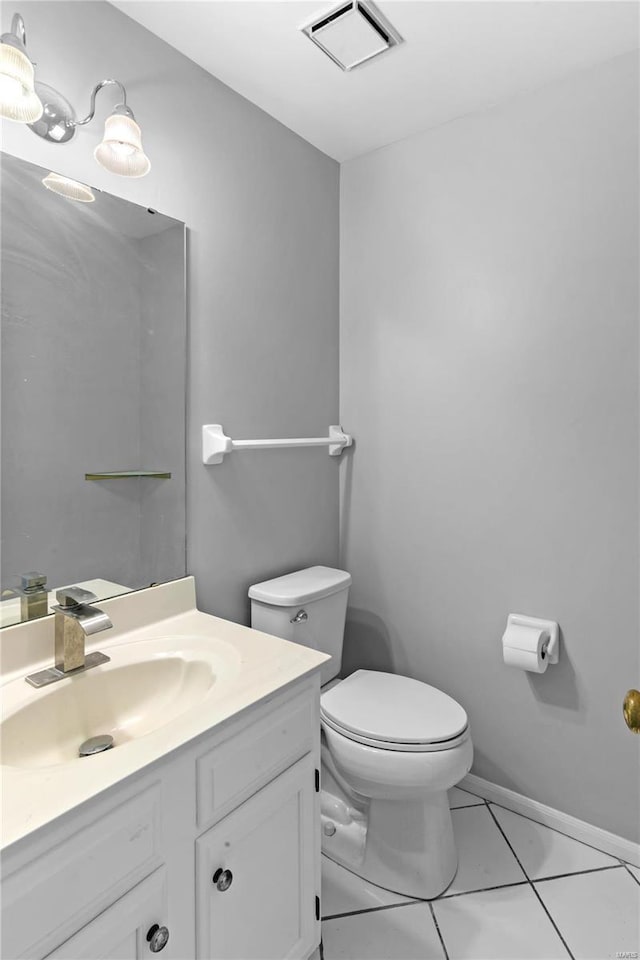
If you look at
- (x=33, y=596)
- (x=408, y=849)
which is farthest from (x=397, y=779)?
(x=33, y=596)

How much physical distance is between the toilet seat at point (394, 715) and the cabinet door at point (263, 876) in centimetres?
31

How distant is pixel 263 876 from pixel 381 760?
455 millimetres

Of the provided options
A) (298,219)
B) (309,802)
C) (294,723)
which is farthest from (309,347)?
(309,802)

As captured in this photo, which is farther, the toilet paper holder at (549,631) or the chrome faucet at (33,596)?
the toilet paper holder at (549,631)

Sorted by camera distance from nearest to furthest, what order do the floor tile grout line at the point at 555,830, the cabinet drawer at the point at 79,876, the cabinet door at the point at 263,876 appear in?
1. the cabinet drawer at the point at 79,876
2. the cabinet door at the point at 263,876
3. the floor tile grout line at the point at 555,830

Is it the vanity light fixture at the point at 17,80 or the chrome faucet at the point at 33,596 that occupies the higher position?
the vanity light fixture at the point at 17,80

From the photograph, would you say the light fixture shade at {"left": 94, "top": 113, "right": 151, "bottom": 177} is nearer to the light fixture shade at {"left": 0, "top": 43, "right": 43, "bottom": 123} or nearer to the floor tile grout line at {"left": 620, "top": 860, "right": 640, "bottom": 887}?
the light fixture shade at {"left": 0, "top": 43, "right": 43, "bottom": 123}

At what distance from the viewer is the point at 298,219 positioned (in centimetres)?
200

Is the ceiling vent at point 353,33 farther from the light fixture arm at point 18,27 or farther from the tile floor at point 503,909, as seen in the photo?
the tile floor at point 503,909

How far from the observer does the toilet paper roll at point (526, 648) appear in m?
1.70

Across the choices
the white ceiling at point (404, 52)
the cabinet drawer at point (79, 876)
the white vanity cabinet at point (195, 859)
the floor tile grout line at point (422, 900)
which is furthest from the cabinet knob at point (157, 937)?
the white ceiling at point (404, 52)

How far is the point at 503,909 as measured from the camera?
4.96 feet

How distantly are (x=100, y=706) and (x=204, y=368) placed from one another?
38.1 inches

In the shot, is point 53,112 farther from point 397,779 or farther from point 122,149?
point 397,779
